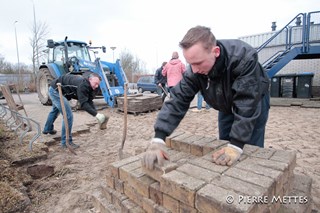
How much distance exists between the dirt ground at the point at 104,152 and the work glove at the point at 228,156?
1.24 meters

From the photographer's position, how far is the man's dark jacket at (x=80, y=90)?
401 centimetres

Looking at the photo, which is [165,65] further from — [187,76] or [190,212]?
[190,212]

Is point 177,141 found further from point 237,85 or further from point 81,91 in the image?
point 81,91

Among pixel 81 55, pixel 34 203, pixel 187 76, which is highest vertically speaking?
pixel 81 55

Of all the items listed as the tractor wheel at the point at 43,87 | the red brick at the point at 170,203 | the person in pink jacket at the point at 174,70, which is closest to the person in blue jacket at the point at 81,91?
the red brick at the point at 170,203

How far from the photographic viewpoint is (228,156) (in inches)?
64.9

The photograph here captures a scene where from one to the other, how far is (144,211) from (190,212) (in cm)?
49

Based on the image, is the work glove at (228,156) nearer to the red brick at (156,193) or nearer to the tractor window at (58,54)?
the red brick at (156,193)

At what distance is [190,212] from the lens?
1.41 m

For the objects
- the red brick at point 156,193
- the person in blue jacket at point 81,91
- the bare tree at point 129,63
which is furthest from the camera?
the bare tree at point 129,63

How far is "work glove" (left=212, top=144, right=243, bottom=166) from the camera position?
5.37 ft

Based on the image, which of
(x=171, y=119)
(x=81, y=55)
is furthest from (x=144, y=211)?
(x=81, y=55)

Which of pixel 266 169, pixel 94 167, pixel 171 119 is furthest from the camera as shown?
pixel 94 167

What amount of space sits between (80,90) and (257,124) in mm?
2957
